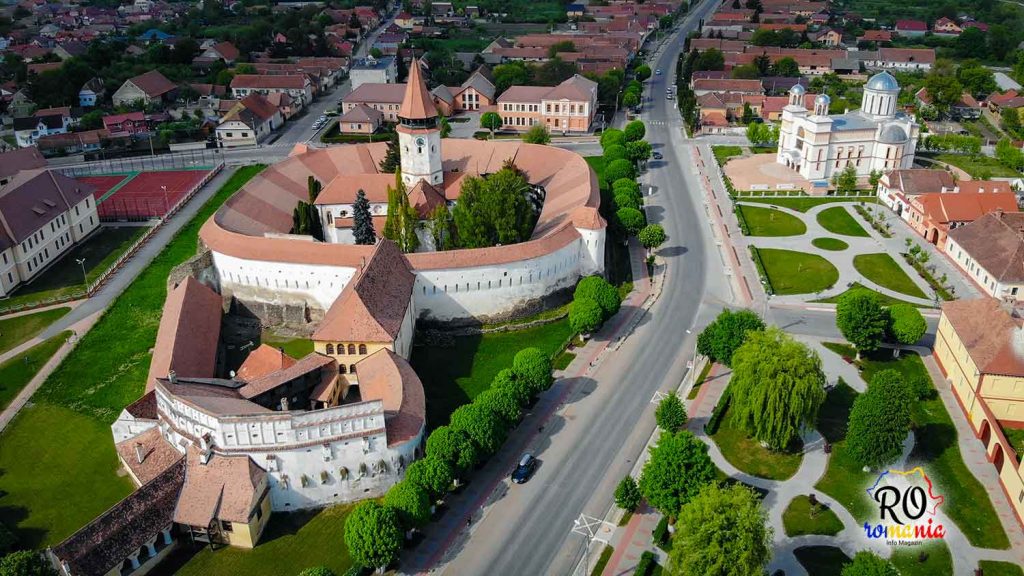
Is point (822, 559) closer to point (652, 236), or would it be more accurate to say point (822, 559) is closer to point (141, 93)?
point (652, 236)

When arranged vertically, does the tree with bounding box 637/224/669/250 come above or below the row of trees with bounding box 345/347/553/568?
above

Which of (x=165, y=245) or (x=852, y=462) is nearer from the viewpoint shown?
(x=852, y=462)

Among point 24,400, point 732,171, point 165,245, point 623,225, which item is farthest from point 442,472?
point 732,171

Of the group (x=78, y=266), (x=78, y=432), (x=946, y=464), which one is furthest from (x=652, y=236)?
(x=78, y=266)

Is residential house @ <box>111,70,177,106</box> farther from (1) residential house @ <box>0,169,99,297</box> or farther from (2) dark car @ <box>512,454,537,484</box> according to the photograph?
(2) dark car @ <box>512,454,537,484</box>

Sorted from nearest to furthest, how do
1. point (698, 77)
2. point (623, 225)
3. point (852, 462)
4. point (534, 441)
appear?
1. point (852, 462)
2. point (534, 441)
3. point (623, 225)
4. point (698, 77)

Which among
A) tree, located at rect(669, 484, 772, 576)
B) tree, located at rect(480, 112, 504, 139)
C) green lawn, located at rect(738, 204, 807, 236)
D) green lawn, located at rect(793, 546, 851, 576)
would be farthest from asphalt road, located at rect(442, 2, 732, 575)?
tree, located at rect(480, 112, 504, 139)

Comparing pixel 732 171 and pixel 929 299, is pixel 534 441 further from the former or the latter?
pixel 732 171
